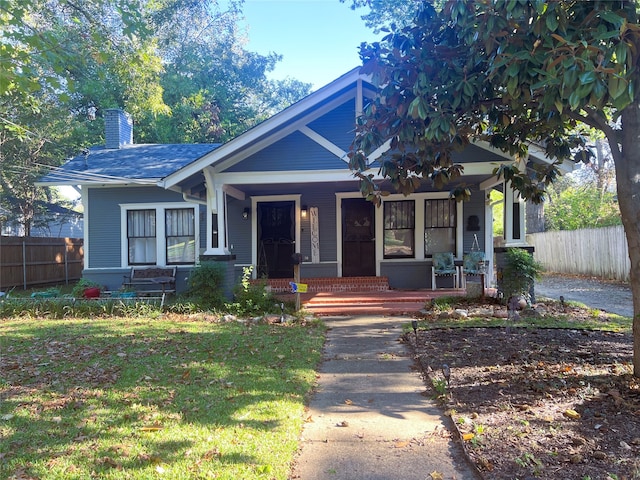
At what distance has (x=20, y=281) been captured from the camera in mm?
14688

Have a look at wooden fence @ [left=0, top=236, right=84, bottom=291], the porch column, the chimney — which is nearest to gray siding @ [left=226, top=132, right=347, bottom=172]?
the porch column

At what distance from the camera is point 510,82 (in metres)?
3.79

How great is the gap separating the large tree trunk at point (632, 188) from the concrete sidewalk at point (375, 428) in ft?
7.56

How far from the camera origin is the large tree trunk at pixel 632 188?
4094 millimetres

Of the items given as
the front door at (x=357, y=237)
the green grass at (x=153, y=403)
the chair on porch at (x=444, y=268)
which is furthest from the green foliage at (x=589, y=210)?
the green grass at (x=153, y=403)

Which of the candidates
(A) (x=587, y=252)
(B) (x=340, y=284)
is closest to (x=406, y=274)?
(B) (x=340, y=284)

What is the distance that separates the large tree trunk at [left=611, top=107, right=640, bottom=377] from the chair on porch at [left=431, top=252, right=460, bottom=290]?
671cm

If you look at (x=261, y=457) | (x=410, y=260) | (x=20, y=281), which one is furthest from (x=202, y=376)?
(x=20, y=281)

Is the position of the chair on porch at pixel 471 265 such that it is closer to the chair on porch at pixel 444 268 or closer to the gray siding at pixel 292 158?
the chair on porch at pixel 444 268

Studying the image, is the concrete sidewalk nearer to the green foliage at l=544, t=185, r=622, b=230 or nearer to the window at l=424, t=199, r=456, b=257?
the window at l=424, t=199, r=456, b=257

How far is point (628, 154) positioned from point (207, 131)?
2219 cm

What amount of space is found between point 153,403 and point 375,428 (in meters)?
2.12

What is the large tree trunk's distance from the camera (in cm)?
409

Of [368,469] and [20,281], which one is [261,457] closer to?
[368,469]
